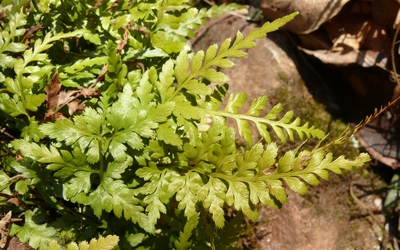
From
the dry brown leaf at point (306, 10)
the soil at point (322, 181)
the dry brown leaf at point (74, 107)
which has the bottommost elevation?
the soil at point (322, 181)

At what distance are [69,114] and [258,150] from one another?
3.30 feet

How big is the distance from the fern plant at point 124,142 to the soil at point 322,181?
834 millimetres

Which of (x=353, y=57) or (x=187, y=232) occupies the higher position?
(x=353, y=57)

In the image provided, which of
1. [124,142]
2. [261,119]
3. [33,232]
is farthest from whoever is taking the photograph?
[261,119]

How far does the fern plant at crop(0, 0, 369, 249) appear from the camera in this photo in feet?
6.98

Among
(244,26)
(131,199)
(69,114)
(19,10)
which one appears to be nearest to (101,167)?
(131,199)

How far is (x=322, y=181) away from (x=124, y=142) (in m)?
1.87

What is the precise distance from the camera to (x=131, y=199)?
7.03ft

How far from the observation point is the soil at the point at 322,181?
320 centimetres

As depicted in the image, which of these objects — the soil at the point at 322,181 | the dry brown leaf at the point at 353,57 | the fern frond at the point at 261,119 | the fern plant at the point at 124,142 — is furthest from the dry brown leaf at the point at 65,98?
the dry brown leaf at the point at 353,57

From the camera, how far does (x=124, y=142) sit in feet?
6.91

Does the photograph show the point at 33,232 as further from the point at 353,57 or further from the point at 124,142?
the point at 353,57

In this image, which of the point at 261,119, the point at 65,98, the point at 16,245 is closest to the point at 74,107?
the point at 65,98

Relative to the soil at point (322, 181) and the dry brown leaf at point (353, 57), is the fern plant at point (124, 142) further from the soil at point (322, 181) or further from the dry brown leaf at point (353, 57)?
the dry brown leaf at point (353, 57)
